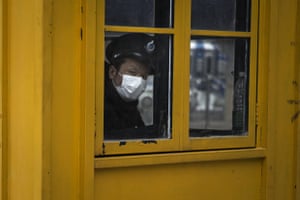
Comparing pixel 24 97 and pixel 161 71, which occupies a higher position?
pixel 161 71

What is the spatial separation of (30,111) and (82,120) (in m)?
0.23

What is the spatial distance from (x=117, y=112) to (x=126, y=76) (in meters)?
0.18

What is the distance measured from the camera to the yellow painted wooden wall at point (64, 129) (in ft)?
6.64

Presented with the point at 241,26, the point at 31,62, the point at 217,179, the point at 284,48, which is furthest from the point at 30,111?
the point at 284,48

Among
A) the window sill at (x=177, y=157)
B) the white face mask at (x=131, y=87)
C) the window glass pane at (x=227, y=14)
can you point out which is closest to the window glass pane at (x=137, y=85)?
the white face mask at (x=131, y=87)

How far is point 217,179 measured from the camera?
2461 mm

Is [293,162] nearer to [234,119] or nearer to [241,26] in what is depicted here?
[234,119]

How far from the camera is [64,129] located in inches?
84.3

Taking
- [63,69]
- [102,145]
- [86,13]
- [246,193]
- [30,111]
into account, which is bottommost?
[246,193]

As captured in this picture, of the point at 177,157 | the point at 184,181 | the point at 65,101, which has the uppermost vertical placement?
the point at 65,101

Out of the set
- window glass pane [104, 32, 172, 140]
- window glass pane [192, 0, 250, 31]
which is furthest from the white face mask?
window glass pane [192, 0, 250, 31]

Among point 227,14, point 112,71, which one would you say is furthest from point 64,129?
point 227,14

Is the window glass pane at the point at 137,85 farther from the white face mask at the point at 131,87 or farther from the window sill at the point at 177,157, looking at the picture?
the window sill at the point at 177,157

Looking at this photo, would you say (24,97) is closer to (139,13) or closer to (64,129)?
(64,129)
